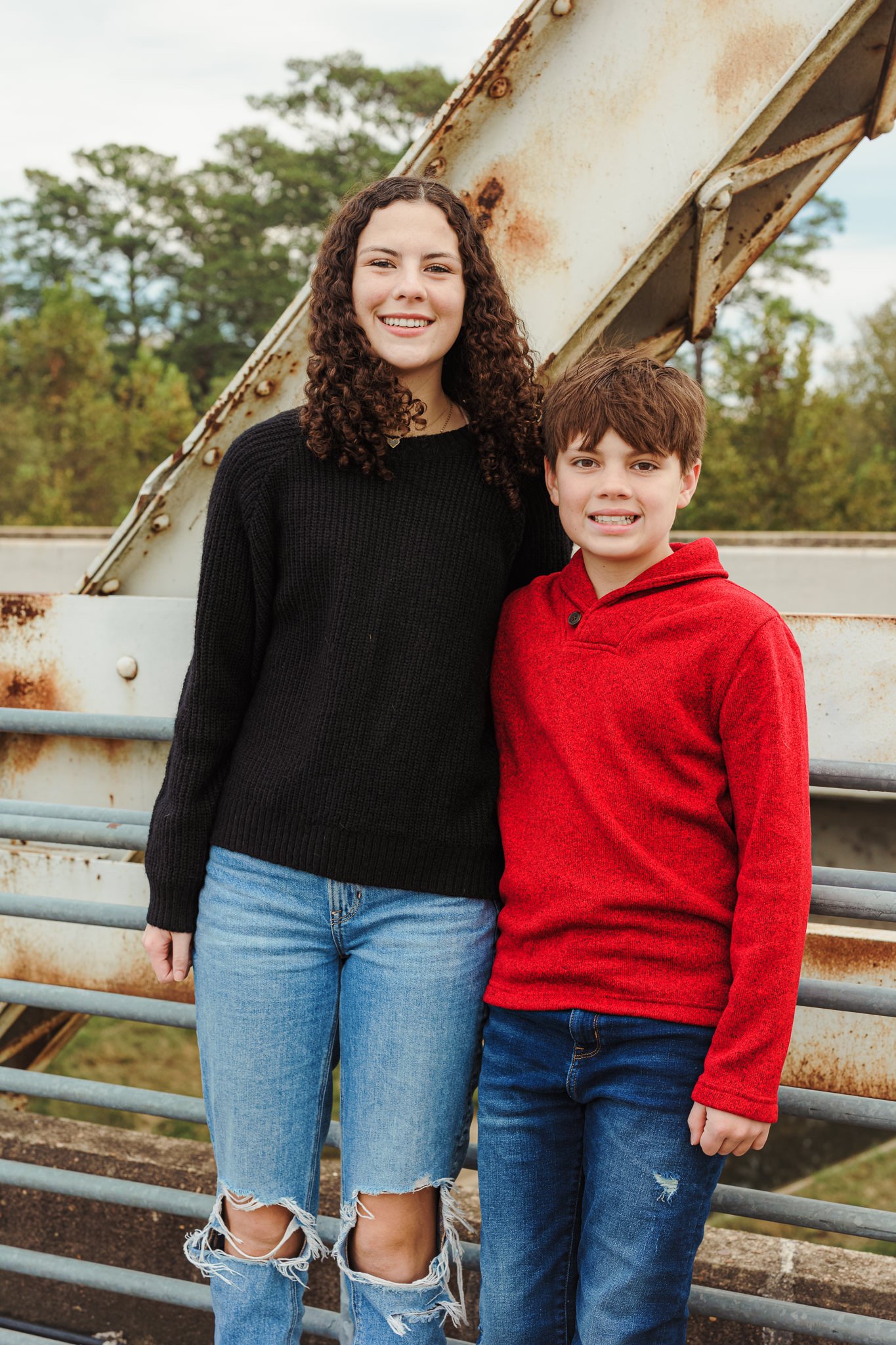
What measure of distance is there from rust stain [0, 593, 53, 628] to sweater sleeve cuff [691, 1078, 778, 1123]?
1.69 metres

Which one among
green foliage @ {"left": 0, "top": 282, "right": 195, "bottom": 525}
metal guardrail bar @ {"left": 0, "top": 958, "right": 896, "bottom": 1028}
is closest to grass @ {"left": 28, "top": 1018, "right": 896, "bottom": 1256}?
metal guardrail bar @ {"left": 0, "top": 958, "right": 896, "bottom": 1028}

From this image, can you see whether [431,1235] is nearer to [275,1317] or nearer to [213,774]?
[275,1317]

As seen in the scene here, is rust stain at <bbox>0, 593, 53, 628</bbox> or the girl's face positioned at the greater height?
the girl's face

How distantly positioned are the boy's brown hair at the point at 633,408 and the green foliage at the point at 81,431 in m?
22.5

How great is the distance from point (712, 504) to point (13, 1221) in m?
17.8

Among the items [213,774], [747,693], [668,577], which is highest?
[668,577]

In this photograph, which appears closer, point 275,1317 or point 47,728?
point 275,1317

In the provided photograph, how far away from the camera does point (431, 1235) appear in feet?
5.74

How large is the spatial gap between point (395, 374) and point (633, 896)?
866 mm

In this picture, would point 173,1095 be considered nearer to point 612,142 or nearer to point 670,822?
point 670,822

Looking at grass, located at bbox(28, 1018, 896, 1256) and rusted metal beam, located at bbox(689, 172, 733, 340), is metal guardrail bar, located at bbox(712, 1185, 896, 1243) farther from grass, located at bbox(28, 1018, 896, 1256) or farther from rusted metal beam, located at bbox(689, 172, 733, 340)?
grass, located at bbox(28, 1018, 896, 1256)

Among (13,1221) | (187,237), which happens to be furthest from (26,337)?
(13,1221)

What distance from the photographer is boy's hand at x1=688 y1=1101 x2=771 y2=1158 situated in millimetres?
1432

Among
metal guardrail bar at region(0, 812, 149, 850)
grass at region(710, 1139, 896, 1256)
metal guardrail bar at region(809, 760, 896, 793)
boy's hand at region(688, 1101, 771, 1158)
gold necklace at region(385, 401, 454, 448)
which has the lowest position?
grass at region(710, 1139, 896, 1256)
